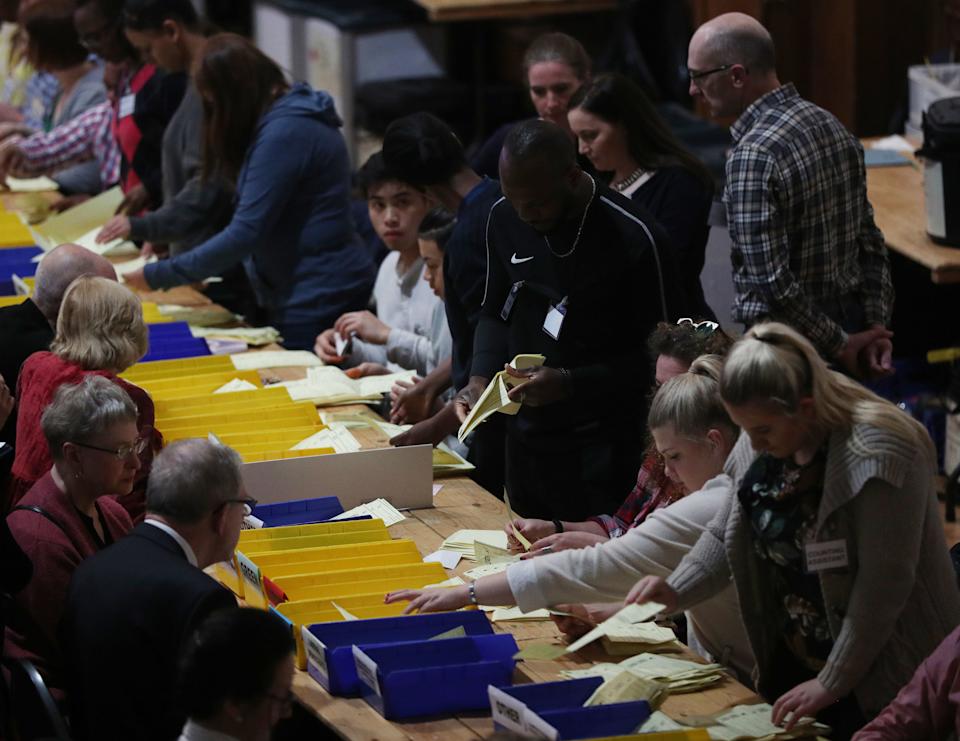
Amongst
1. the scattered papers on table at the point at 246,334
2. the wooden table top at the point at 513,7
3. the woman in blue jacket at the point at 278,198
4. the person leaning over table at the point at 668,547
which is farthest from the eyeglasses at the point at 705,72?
the wooden table top at the point at 513,7

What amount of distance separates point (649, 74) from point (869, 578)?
680 centimetres

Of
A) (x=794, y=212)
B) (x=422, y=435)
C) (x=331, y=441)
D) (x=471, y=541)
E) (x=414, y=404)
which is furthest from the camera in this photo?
(x=414, y=404)

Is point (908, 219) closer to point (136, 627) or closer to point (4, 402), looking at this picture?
point (4, 402)

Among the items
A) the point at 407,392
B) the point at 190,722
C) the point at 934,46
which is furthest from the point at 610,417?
the point at 934,46

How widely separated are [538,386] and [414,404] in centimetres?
101

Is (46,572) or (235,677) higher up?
(235,677)

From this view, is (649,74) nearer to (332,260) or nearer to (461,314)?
(332,260)

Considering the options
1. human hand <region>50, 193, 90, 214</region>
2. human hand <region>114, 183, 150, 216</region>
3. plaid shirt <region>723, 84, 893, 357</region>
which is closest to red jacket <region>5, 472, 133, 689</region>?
plaid shirt <region>723, 84, 893, 357</region>

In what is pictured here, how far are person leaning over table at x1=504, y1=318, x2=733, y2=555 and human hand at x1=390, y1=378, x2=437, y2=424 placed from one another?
1.09 m

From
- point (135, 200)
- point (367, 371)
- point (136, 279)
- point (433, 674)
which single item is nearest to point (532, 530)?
point (433, 674)

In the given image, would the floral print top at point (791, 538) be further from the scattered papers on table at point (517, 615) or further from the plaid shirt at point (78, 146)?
the plaid shirt at point (78, 146)

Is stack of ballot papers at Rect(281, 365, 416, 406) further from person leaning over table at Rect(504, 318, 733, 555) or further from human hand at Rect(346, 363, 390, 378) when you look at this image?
person leaning over table at Rect(504, 318, 733, 555)

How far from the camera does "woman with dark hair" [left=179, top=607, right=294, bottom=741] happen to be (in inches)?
108

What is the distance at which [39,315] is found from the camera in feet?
15.4
